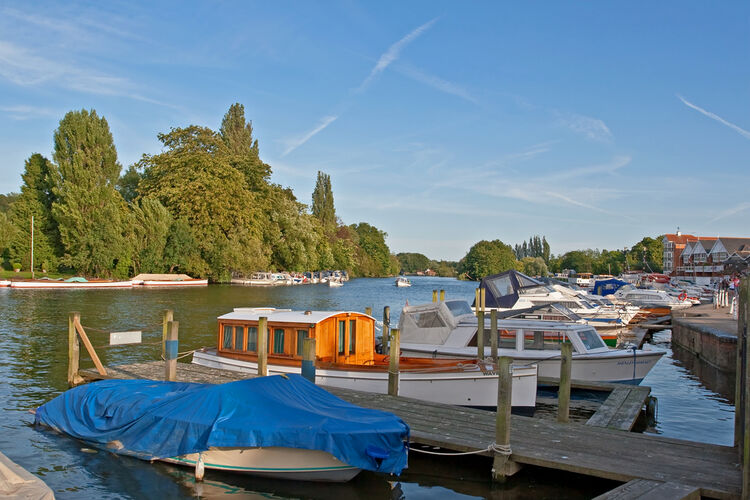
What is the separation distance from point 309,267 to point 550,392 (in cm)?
7629

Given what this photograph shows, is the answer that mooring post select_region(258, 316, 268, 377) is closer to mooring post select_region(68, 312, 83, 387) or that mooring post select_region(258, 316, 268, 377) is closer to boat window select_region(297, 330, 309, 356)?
boat window select_region(297, 330, 309, 356)

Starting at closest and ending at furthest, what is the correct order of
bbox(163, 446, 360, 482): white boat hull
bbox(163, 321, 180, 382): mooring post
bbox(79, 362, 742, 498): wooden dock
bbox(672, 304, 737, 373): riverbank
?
1. bbox(79, 362, 742, 498): wooden dock
2. bbox(163, 446, 360, 482): white boat hull
3. bbox(163, 321, 180, 382): mooring post
4. bbox(672, 304, 737, 373): riverbank

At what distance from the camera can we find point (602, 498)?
8.01m

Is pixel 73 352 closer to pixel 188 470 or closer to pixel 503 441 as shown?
pixel 188 470

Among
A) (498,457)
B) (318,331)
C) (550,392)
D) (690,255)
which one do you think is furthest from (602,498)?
(690,255)

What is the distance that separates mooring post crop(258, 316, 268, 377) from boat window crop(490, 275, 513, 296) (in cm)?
2185

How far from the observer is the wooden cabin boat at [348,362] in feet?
45.9

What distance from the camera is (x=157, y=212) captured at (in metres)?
71.1

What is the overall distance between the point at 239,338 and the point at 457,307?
8518mm

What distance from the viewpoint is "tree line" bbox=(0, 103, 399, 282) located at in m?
66.4

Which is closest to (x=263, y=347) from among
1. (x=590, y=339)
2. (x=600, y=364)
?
(x=600, y=364)

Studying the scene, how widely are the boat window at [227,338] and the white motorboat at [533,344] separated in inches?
231

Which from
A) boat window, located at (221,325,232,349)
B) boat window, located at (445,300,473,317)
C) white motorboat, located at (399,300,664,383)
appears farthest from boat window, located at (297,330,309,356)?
boat window, located at (445,300,473,317)

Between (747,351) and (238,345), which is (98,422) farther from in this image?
(747,351)
